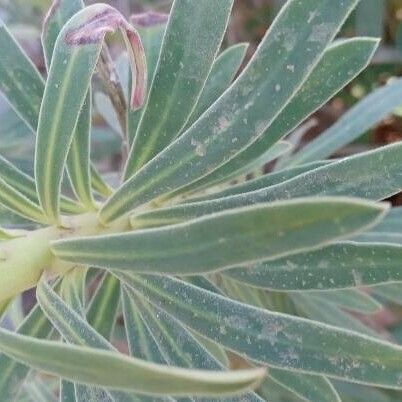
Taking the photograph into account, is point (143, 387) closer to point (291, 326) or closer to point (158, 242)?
point (158, 242)

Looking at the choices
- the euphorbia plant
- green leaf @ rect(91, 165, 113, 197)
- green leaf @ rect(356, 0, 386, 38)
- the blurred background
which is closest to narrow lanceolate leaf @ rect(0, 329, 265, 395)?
the euphorbia plant

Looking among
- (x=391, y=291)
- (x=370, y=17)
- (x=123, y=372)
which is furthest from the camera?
(x=370, y=17)

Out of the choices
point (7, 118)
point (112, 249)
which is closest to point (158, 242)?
point (112, 249)

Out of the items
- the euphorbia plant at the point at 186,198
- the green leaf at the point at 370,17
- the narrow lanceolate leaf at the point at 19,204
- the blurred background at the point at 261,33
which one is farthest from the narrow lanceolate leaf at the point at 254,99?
the green leaf at the point at 370,17

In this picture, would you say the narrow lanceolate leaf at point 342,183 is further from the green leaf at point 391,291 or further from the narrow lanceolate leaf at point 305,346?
the green leaf at point 391,291

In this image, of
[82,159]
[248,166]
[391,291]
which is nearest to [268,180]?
[248,166]

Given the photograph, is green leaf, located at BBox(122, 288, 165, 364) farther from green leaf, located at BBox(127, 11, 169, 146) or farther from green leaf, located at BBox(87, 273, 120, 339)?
green leaf, located at BBox(127, 11, 169, 146)

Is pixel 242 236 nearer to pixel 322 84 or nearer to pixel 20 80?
pixel 322 84
